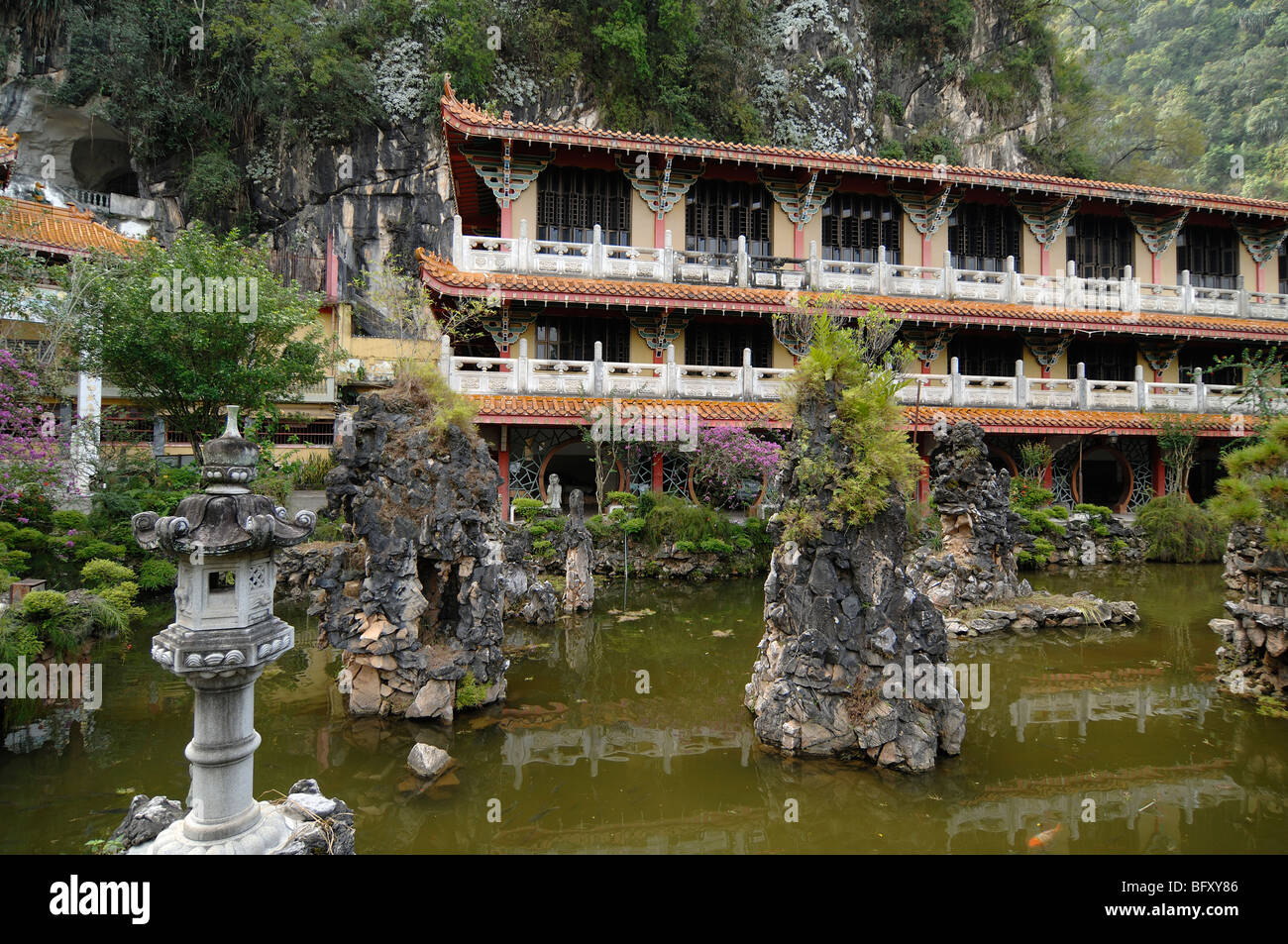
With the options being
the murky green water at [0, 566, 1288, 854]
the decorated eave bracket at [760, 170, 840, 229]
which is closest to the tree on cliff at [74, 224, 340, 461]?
the murky green water at [0, 566, 1288, 854]

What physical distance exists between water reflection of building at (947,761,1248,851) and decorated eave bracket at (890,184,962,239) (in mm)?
16491

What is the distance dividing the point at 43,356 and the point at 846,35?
29592mm

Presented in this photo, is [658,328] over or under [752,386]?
over

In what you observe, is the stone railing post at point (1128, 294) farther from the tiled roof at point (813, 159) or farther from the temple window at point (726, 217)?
the temple window at point (726, 217)

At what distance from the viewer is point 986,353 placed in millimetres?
20109

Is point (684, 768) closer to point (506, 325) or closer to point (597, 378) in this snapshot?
point (597, 378)

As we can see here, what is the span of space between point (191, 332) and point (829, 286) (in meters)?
15.6

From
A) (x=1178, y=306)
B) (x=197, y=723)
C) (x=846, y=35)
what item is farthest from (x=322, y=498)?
(x=846, y=35)

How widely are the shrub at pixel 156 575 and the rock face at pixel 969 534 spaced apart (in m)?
14.5

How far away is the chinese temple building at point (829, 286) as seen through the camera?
16.5 metres

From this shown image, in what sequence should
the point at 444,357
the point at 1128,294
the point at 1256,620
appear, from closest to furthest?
the point at 1256,620 → the point at 444,357 → the point at 1128,294

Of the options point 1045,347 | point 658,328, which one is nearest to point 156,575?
point 658,328

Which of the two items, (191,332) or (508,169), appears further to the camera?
(508,169)

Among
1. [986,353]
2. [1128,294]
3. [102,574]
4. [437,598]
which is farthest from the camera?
[986,353]
